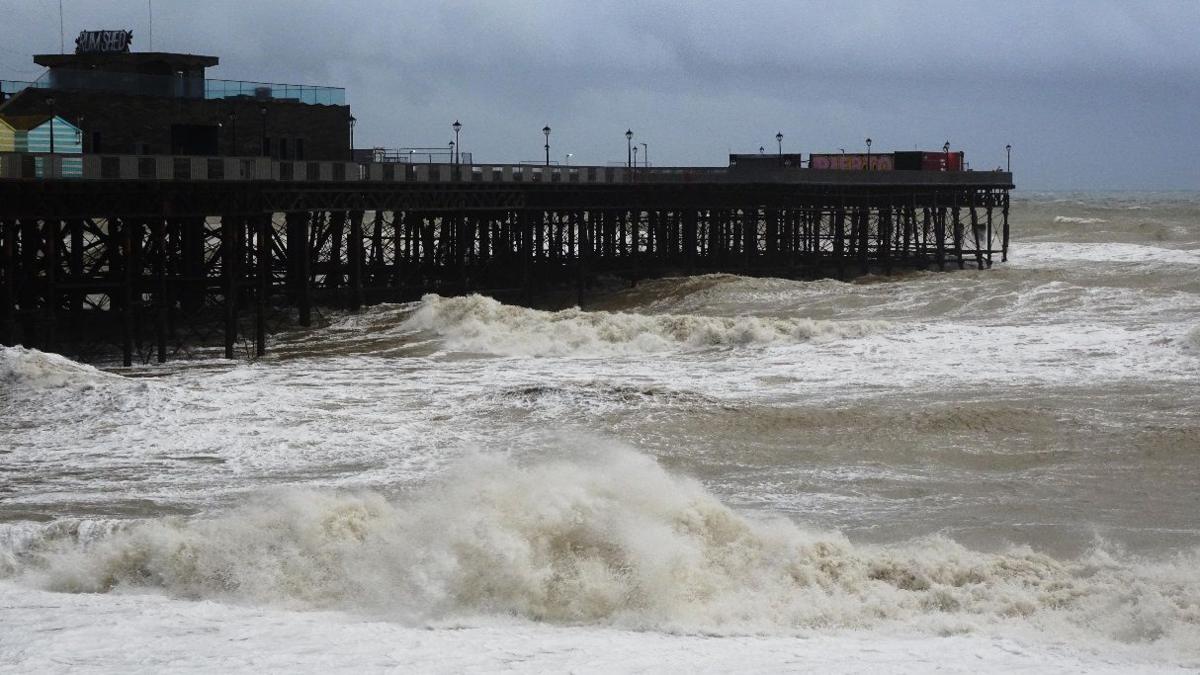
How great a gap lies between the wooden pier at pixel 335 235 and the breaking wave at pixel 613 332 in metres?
4.81

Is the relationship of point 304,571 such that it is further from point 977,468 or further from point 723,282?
point 723,282

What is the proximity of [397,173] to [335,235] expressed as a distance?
331cm

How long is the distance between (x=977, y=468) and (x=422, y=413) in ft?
31.2

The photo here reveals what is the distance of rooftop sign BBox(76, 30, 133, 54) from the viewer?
169 ft

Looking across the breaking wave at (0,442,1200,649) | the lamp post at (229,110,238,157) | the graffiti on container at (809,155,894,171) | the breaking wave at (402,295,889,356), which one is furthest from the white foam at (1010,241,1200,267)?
the breaking wave at (0,442,1200,649)

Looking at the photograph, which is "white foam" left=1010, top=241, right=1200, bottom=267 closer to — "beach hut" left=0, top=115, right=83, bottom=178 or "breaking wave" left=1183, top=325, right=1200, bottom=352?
"breaking wave" left=1183, top=325, right=1200, bottom=352

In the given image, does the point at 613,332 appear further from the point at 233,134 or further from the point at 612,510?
the point at 612,510

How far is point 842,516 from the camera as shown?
20.0m

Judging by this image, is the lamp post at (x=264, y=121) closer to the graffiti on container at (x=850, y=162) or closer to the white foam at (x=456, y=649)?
the white foam at (x=456, y=649)

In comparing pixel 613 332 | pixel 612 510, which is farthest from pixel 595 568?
pixel 613 332

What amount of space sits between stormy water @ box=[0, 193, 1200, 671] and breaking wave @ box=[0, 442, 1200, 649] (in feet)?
0.13

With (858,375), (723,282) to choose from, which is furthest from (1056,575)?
(723,282)

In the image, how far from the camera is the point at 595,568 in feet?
54.9

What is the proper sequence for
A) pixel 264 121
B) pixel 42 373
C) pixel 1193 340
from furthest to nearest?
pixel 264 121 → pixel 1193 340 → pixel 42 373
